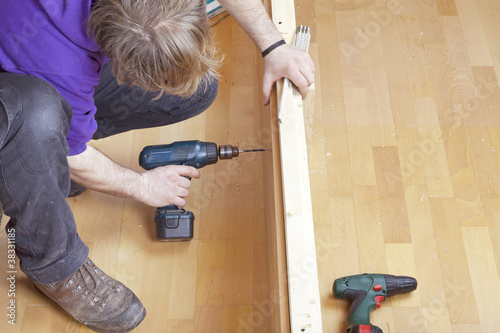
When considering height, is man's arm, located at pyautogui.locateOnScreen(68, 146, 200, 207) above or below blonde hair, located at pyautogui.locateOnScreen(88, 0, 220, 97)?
below

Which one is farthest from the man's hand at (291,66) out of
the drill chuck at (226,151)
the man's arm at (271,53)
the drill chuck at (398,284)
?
the drill chuck at (398,284)

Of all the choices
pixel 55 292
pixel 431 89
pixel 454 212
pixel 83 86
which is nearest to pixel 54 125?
pixel 83 86

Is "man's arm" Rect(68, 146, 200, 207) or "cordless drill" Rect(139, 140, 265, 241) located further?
"cordless drill" Rect(139, 140, 265, 241)

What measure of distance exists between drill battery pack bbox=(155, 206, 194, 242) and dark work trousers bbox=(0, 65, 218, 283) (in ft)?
1.11

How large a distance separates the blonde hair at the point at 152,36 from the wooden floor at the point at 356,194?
621 millimetres

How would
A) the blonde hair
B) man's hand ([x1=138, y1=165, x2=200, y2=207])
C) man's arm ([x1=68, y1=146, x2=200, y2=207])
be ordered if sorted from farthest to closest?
man's hand ([x1=138, y1=165, x2=200, y2=207]) → man's arm ([x1=68, y1=146, x2=200, y2=207]) → the blonde hair

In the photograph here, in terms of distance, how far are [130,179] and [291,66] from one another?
628mm

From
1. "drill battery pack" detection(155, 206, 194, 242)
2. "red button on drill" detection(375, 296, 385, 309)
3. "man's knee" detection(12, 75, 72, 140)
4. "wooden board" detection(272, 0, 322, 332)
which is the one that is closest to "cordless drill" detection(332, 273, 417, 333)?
"red button on drill" detection(375, 296, 385, 309)

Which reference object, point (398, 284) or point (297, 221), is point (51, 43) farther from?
point (398, 284)

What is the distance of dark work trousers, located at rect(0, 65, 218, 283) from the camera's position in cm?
109

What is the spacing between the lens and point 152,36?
1009mm

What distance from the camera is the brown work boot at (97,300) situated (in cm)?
148

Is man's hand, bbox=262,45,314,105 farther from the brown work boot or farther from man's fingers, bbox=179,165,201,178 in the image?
the brown work boot

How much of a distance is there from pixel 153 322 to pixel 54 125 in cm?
80
